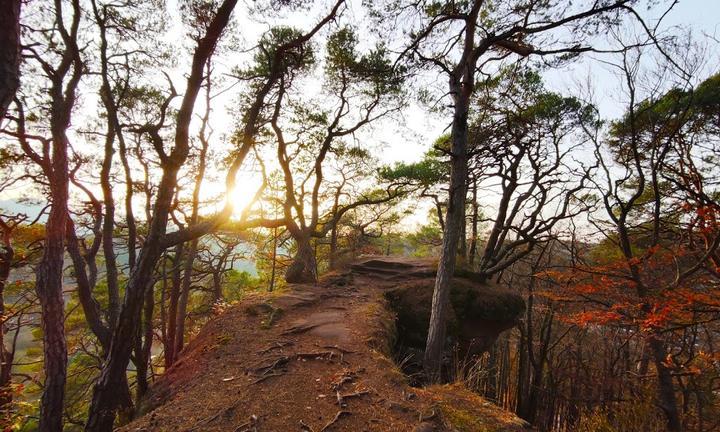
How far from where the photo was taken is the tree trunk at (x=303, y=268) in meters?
9.42

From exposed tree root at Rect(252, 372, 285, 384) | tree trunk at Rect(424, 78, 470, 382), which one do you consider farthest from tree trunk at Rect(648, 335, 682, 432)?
exposed tree root at Rect(252, 372, 285, 384)

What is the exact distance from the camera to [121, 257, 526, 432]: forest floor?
2.86m

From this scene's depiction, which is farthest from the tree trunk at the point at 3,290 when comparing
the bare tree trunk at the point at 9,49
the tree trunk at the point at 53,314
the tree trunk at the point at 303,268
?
the bare tree trunk at the point at 9,49

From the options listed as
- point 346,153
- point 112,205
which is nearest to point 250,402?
point 112,205

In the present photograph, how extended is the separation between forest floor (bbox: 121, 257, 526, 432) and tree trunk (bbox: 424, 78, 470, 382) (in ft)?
3.02

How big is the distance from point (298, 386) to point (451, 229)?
11.4 ft

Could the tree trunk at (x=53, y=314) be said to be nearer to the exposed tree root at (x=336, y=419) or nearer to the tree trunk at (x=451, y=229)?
the exposed tree root at (x=336, y=419)

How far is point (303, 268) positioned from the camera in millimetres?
9484

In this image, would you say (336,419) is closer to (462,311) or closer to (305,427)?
(305,427)

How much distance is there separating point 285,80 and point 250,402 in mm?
8141

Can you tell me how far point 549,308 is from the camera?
990 cm

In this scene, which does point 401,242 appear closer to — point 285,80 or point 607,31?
point 285,80

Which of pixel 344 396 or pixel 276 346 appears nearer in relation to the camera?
pixel 344 396

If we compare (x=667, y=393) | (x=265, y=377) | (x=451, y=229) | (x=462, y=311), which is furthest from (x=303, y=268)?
(x=667, y=393)
